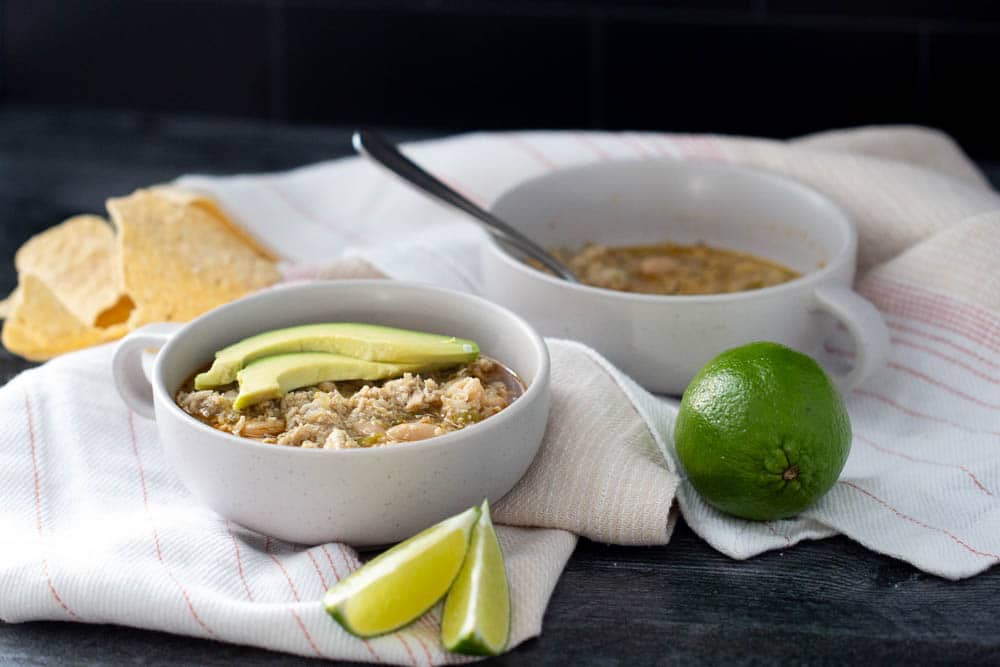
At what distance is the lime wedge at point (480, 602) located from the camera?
1176mm

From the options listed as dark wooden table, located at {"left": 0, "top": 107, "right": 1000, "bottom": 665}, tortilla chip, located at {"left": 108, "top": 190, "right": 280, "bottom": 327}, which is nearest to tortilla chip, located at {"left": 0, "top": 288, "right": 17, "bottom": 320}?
tortilla chip, located at {"left": 108, "top": 190, "right": 280, "bottom": 327}

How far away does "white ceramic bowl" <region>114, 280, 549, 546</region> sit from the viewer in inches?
50.0

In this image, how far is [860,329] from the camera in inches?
63.8

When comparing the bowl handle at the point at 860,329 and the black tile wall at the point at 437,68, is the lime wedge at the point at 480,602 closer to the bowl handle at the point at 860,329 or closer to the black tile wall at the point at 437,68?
the bowl handle at the point at 860,329

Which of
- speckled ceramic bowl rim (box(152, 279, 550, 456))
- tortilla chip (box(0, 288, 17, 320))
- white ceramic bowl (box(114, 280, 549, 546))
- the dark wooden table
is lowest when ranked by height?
the dark wooden table

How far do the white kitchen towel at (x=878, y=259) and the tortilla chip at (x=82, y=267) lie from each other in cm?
19

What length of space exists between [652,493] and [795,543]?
16cm

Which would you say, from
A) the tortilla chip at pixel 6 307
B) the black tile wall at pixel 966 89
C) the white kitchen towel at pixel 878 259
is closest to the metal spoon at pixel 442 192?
the white kitchen towel at pixel 878 259

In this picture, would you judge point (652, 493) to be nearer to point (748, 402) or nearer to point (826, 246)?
point (748, 402)

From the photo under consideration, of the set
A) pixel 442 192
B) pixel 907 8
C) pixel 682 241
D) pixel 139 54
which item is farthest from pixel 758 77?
pixel 139 54

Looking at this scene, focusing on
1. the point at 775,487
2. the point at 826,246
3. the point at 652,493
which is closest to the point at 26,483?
the point at 652,493

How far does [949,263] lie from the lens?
5.99ft

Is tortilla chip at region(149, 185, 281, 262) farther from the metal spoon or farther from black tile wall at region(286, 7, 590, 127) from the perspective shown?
black tile wall at region(286, 7, 590, 127)

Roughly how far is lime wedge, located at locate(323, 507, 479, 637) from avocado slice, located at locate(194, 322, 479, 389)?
263mm
